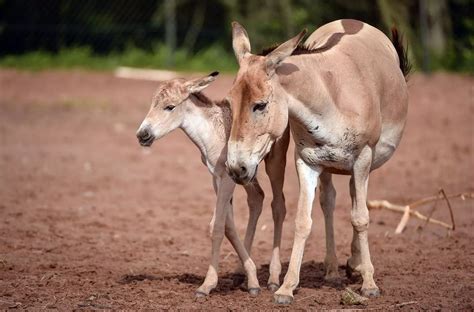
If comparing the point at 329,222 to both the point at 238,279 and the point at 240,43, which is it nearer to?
the point at 238,279

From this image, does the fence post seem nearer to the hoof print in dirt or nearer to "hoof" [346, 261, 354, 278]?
"hoof" [346, 261, 354, 278]

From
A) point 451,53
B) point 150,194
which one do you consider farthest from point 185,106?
point 451,53

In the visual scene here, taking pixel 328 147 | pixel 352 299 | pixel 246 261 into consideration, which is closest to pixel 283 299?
pixel 352 299

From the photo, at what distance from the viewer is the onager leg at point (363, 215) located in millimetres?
6293

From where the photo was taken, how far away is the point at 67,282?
264 inches

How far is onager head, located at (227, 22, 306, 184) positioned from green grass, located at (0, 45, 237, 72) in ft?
48.3

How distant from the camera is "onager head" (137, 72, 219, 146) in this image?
20.8 feet

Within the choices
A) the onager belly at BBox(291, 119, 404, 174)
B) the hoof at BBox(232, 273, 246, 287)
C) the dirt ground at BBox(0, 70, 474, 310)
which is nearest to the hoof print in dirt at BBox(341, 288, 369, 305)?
the dirt ground at BBox(0, 70, 474, 310)

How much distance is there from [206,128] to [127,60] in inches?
600

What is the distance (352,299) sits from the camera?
5.93 m

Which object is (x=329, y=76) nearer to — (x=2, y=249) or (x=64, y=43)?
(x=2, y=249)

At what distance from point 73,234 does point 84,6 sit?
14.3 meters

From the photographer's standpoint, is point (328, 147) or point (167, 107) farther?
point (167, 107)

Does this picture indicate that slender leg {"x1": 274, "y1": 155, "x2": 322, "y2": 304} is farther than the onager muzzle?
No
